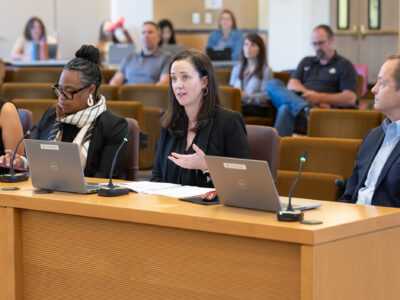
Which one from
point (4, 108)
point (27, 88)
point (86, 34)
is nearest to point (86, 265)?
point (4, 108)

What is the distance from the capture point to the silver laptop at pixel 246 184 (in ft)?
7.04

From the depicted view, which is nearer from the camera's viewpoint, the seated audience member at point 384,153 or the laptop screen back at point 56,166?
the laptop screen back at point 56,166

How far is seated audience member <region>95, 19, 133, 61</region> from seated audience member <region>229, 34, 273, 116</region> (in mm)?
4479

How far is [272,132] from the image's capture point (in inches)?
131

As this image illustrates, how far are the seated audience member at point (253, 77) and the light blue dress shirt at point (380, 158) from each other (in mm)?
3651

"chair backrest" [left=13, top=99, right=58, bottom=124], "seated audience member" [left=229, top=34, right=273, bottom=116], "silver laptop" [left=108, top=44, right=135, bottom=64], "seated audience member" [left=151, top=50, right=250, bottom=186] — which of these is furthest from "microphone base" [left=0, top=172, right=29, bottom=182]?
"silver laptop" [left=108, top=44, right=135, bottom=64]

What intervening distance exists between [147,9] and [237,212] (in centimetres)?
931

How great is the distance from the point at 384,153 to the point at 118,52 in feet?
23.9

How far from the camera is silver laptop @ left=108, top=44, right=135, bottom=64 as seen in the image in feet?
32.2

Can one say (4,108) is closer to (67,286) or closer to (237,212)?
(67,286)

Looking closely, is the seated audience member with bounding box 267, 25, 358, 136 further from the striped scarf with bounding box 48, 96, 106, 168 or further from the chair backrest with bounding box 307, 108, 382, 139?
the striped scarf with bounding box 48, 96, 106, 168

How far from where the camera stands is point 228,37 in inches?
440

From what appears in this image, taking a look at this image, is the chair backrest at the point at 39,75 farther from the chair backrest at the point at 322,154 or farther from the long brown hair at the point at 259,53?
the chair backrest at the point at 322,154

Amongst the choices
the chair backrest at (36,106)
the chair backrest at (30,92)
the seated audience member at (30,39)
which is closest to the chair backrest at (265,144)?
the chair backrest at (36,106)
